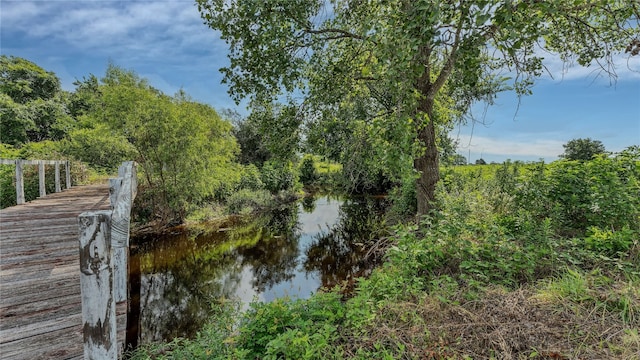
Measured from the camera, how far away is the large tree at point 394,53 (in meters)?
3.47

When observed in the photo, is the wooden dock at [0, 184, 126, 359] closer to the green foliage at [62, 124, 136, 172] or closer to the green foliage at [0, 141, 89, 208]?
the green foliage at [0, 141, 89, 208]

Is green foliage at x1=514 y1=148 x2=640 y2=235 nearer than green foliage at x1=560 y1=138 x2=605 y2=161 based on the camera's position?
Yes

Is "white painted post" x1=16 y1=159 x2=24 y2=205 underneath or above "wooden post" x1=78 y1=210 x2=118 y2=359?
above

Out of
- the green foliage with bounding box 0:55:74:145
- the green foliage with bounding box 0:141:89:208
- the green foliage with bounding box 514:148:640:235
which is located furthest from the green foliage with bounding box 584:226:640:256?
the green foliage with bounding box 0:55:74:145

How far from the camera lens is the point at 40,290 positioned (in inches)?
118

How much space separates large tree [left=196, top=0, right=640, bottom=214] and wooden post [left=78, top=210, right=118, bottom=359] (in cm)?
292

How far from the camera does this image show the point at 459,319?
8.18 feet

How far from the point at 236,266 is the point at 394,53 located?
23.3 feet

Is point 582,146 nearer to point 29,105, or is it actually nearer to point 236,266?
point 236,266

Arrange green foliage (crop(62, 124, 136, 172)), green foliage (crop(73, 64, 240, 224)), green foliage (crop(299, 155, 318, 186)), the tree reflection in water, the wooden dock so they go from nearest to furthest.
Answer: the wooden dock
the tree reflection in water
green foliage (crop(73, 64, 240, 224))
green foliage (crop(62, 124, 136, 172))
green foliage (crop(299, 155, 318, 186))

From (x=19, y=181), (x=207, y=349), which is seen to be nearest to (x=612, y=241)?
(x=207, y=349)

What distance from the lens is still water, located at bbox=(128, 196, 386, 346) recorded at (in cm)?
579

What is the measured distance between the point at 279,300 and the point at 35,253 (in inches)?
135

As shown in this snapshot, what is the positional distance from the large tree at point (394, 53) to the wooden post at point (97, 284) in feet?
9.57
